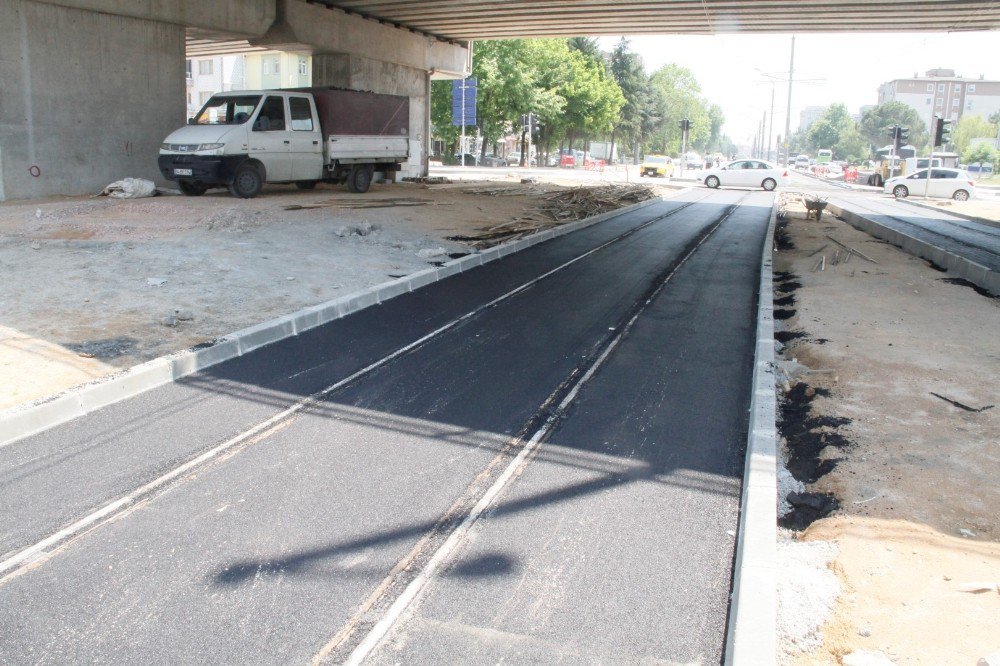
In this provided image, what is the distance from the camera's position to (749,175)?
1658 inches

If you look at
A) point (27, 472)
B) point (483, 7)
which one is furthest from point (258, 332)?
point (483, 7)

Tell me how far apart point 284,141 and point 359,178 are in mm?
3179

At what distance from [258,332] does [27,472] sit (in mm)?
3179

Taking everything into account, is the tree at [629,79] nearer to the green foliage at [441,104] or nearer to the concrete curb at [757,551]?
the green foliage at [441,104]

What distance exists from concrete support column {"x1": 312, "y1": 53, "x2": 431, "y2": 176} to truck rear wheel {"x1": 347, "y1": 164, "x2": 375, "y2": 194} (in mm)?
5430

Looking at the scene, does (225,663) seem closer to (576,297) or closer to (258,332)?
(258,332)

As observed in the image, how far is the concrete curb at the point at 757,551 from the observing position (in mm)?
3391

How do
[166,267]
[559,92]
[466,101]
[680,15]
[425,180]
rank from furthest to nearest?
[559,92] → [466,101] → [425,180] → [680,15] → [166,267]

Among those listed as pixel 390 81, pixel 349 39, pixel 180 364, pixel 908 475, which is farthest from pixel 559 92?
pixel 908 475

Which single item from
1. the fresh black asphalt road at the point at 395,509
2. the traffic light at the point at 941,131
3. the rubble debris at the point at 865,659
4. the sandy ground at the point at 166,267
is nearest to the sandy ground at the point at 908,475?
the rubble debris at the point at 865,659

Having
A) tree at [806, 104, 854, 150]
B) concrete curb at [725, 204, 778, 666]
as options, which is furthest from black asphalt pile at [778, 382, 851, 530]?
tree at [806, 104, 854, 150]

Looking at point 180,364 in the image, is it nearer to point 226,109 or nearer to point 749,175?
point 226,109

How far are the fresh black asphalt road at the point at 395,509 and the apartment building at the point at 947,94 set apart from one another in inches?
6625

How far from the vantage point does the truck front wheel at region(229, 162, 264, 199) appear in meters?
18.7
